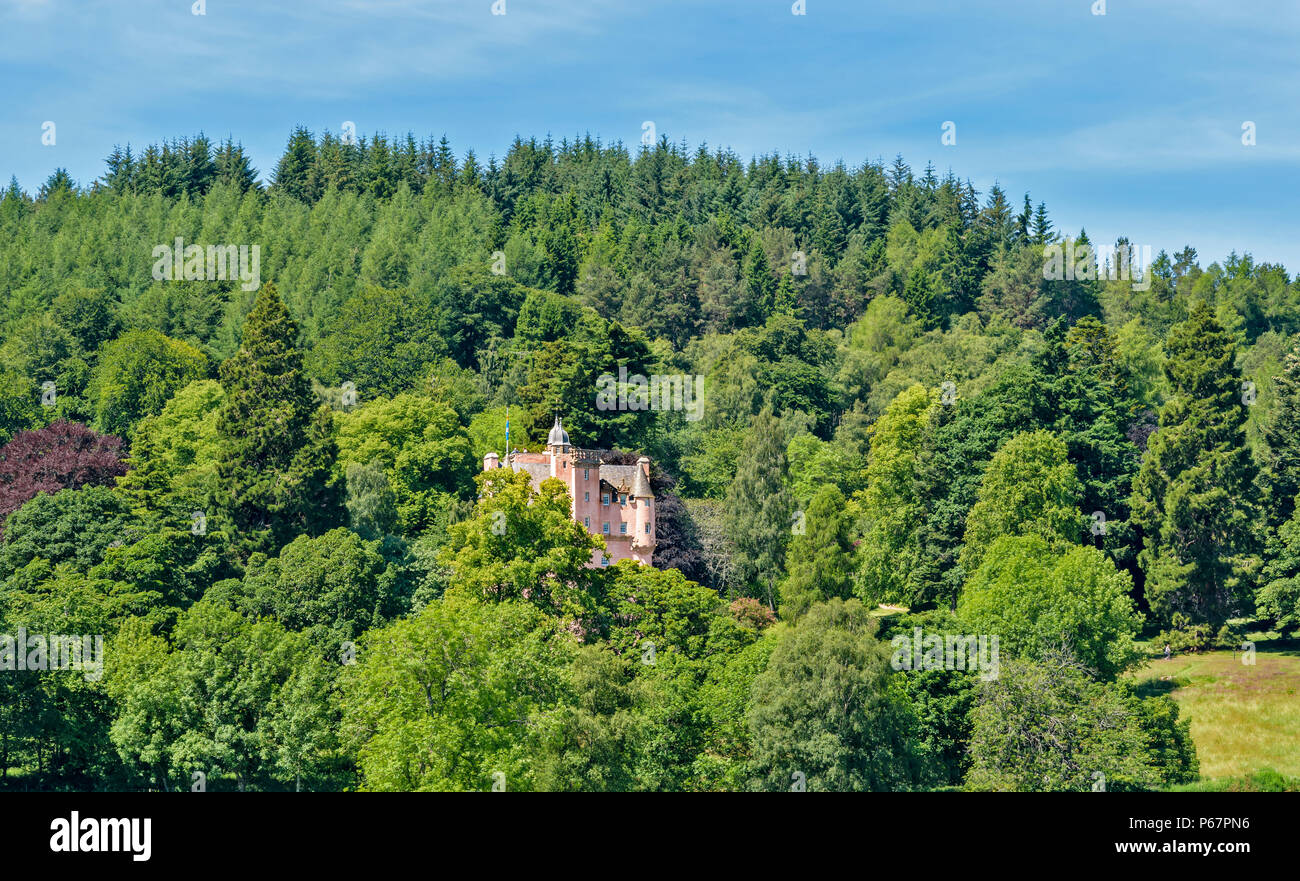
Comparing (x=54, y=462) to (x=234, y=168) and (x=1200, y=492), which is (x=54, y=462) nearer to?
(x=1200, y=492)

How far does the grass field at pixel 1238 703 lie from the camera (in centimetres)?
6069

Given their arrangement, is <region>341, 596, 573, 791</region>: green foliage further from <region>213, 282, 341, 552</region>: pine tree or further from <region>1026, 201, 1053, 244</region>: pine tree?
<region>1026, 201, 1053, 244</region>: pine tree

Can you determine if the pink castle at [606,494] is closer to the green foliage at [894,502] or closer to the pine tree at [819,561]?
the pine tree at [819,561]

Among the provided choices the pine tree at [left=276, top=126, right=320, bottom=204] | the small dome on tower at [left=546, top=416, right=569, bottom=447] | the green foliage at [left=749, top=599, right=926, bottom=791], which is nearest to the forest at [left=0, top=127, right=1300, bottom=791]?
the green foliage at [left=749, top=599, right=926, bottom=791]

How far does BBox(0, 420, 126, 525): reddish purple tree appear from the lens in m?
79.4

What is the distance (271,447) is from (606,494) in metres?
18.2

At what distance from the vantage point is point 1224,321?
148750 millimetres

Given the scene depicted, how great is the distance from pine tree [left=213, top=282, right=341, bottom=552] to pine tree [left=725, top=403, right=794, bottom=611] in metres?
21.8

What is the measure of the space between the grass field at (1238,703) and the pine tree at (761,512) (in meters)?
19.4

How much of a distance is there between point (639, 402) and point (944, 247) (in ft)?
241

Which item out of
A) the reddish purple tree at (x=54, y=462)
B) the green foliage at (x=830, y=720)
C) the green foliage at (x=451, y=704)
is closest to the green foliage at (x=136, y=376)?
the reddish purple tree at (x=54, y=462)

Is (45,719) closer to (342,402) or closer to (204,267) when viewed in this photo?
(342,402)

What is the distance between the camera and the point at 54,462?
8194 cm

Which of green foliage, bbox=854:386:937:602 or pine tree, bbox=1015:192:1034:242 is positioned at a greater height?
pine tree, bbox=1015:192:1034:242
